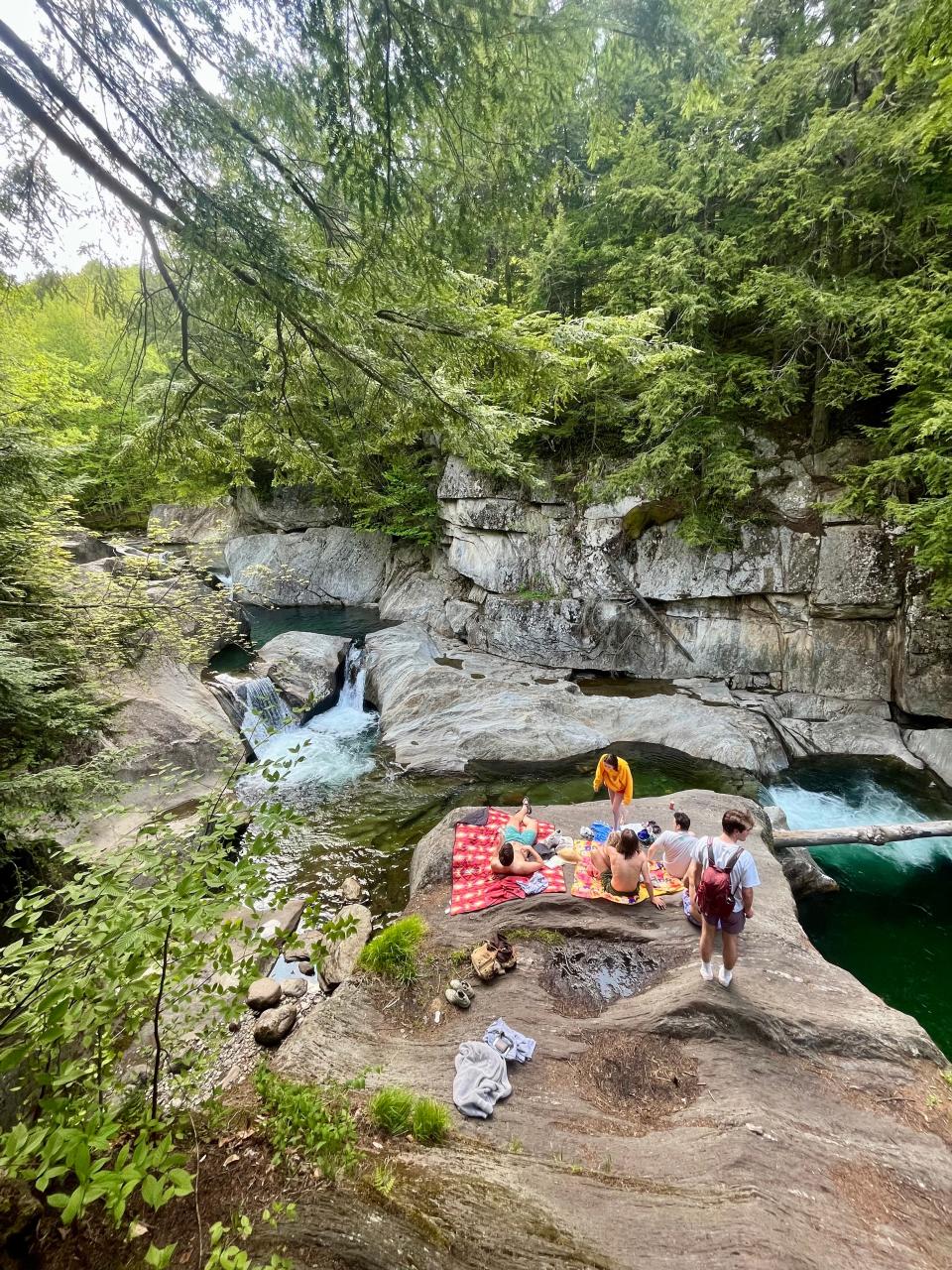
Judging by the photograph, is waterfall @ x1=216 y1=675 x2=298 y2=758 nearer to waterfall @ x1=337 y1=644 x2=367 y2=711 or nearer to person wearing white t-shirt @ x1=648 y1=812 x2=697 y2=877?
waterfall @ x1=337 y1=644 x2=367 y2=711

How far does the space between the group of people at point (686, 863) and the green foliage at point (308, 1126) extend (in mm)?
2923

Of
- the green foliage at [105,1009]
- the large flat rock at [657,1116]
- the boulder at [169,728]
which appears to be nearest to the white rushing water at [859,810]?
the large flat rock at [657,1116]

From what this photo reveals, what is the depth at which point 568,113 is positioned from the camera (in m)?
3.25

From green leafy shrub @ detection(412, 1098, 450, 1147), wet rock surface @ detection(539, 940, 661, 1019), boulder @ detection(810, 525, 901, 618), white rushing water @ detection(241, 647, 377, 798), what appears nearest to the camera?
green leafy shrub @ detection(412, 1098, 450, 1147)

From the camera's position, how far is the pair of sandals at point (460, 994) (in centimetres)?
443

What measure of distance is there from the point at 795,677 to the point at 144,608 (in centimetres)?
1306

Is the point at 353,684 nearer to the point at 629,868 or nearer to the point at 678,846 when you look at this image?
the point at 629,868

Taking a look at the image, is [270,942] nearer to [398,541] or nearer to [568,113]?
[568,113]

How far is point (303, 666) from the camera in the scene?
507 inches

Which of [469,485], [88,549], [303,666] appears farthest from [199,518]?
[303,666]

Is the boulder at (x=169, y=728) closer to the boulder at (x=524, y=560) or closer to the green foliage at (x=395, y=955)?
the green foliage at (x=395, y=955)

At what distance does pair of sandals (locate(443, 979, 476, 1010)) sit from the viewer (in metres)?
4.43

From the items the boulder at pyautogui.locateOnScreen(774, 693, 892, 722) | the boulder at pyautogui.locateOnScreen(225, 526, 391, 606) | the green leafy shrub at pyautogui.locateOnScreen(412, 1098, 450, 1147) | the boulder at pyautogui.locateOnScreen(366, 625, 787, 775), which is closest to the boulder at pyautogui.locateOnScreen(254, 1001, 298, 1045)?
the green leafy shrub at pyautogui.locateOnScreen(412, 1098, 450, 1147)

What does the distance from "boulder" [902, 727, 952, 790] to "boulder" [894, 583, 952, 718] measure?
526 mm
